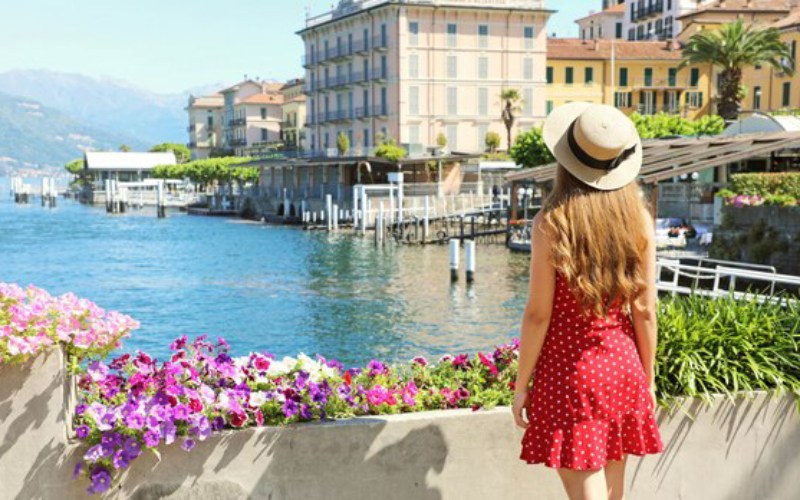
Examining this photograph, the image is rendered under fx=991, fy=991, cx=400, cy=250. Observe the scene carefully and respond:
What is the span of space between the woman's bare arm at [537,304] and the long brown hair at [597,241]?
0.04 m

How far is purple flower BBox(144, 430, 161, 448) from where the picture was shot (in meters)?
3.78

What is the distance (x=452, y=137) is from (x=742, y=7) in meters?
26.4

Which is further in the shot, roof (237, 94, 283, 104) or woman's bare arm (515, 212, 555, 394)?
roof (237, 94, 283, 104)

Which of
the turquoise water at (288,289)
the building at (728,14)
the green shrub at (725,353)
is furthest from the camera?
the building at (728,14)

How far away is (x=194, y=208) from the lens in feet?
302

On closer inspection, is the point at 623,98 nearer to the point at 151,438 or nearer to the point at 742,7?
the point at 742,7

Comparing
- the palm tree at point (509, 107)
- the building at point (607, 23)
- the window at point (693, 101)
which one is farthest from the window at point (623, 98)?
the building at point (607, 23)

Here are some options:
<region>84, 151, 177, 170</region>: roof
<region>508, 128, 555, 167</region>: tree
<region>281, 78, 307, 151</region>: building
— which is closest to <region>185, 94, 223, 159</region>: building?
<region>84, 151, 177, 170</region>: roof

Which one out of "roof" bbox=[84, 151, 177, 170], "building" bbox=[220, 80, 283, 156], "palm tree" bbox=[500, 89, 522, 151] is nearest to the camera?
"palm tree" bbox=[500, 89, 522, 151]

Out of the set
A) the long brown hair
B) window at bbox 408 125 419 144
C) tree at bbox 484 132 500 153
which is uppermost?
window at bbox 408 125 419 144

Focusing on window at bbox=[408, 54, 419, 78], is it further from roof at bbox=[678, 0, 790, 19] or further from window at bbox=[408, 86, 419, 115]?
roof at bbox=[678, 0, 790, 19]

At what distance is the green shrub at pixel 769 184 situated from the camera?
25906 mm

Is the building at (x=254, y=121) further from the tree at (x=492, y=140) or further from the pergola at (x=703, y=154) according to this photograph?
the pergola at (x=703, y=154)

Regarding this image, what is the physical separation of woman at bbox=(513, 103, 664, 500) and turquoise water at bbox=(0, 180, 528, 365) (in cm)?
1774
